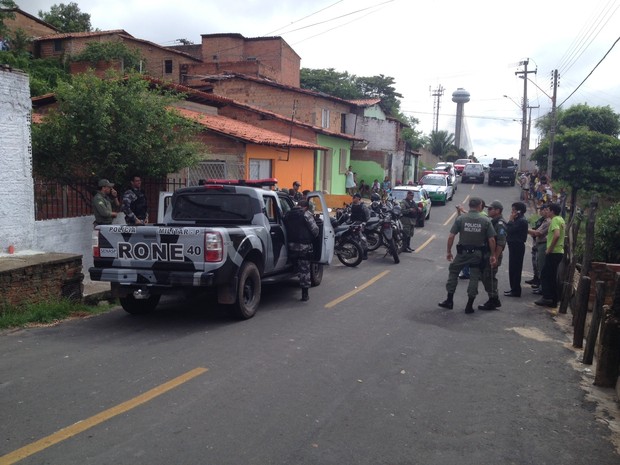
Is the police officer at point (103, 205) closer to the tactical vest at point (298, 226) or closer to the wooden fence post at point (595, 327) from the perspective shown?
the tactical vest at point (298, 226)

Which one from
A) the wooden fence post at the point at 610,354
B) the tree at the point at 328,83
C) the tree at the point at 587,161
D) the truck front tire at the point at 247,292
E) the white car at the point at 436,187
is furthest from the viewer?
the tree at the point at 328,83

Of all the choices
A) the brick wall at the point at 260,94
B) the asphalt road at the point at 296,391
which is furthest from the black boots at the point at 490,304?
the brick wall at the point at 260,94

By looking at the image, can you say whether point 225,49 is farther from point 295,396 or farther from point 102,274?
point 295,396

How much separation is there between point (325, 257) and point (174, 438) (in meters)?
6.11

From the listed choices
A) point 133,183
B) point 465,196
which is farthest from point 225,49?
point 133,183

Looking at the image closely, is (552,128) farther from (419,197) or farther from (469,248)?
(469,248)

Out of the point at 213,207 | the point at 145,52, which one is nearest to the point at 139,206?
the point at 213,207

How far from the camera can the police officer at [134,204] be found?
1106 centimetres

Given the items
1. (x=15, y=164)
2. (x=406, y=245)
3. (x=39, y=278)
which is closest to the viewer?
(x=39, y=278)

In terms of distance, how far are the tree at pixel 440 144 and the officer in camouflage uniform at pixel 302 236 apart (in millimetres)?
64143

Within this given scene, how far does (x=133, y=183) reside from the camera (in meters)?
11.2

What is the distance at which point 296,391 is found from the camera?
17.3 ft

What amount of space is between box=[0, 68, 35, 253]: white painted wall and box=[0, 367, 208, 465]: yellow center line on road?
536 centimetres

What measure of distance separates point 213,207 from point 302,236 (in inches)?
61.2
